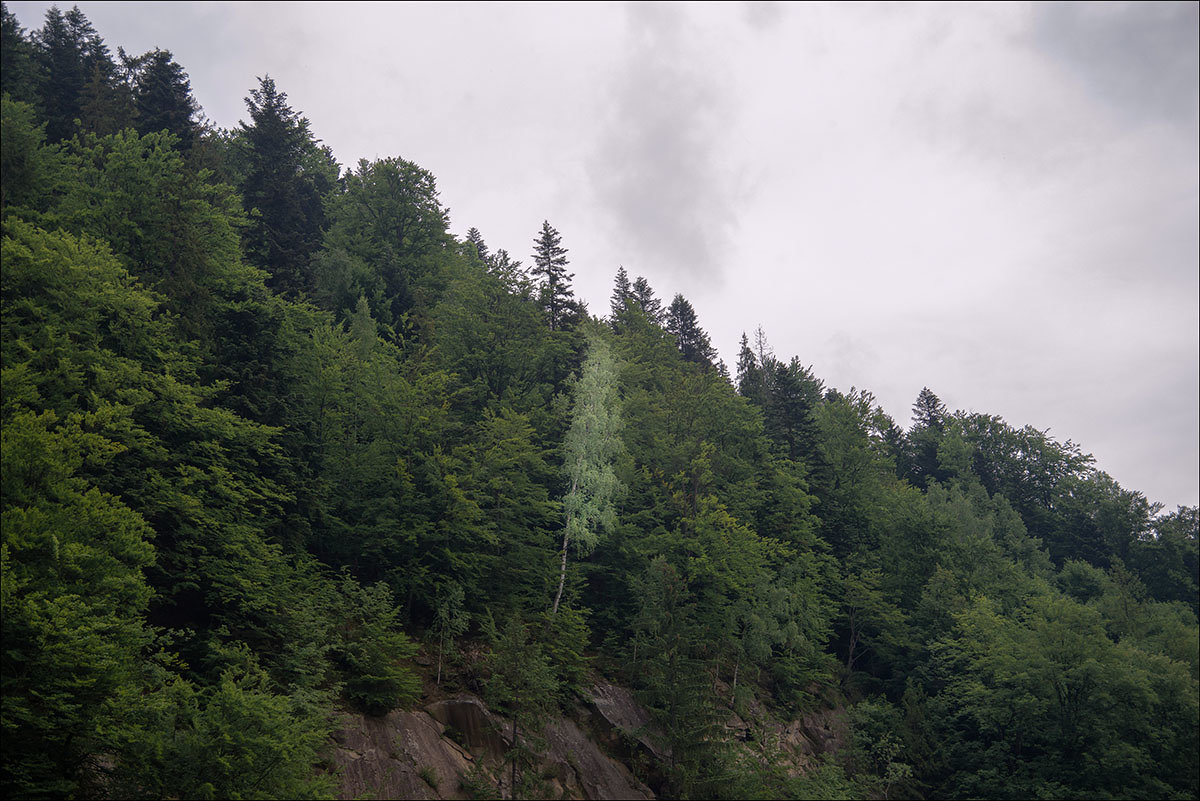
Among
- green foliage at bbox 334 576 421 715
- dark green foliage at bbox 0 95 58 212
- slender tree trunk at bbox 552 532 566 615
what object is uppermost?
dark green foliage at bbox 0 95 58 212

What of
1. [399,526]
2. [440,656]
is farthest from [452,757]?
[399,526]

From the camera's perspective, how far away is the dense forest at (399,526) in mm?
15586

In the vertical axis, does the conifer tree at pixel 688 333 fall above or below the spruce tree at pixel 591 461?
above

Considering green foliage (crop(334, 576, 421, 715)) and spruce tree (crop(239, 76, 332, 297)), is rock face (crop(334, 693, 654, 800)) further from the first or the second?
spruce tree (crop(239, 76, 332, 297))

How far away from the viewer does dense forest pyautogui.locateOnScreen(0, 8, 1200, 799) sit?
15.6 metres

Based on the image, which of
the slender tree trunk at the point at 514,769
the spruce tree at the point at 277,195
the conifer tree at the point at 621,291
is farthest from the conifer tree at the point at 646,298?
the slender tree trunk at the point at 514,769

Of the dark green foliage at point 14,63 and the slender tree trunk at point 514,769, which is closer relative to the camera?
the slender tree trunk at point 514,769

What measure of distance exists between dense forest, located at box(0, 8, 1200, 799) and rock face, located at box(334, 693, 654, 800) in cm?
99

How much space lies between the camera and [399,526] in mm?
25875

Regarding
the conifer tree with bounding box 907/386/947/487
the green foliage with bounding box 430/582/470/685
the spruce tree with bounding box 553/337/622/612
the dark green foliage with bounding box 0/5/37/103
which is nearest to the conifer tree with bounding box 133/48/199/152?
the dark green foliage with bounding box 0/5/37/103

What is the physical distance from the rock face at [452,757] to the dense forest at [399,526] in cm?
99

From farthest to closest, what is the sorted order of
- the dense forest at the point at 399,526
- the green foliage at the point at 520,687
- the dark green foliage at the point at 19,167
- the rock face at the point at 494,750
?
1. the dark green foliage at the point at 19,167
2. the green foliage at the point at 520,687
3. the rock face at the point at 494,750
4. the dense forest at the point at 399,526

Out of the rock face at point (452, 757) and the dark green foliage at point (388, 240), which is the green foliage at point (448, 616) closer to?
the rock face at point (452, 757)

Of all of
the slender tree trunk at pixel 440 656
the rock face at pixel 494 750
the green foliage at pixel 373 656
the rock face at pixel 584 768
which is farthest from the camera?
the rock face at pixel 584 768
